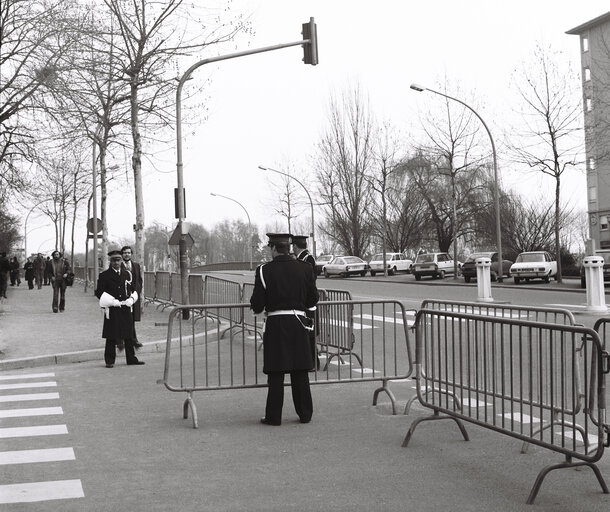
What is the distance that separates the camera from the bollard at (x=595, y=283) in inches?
770

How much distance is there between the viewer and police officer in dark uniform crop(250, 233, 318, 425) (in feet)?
25.4

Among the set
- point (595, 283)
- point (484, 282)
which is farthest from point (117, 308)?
point (484, 282)

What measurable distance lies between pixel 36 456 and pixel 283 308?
7.92ft

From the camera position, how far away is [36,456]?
684cm

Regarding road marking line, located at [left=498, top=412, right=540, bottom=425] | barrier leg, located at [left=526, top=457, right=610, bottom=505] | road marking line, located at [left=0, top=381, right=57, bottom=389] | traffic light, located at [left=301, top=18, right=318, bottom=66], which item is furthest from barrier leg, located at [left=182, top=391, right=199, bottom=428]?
traffic light, located at [left=301, top=18, right=318, bottom=66]

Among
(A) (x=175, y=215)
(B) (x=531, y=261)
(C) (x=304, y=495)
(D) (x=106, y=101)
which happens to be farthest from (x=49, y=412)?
(B) (x=531, y=261)

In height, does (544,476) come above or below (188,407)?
above

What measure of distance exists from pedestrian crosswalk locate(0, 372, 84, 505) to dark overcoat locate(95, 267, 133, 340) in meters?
1.28

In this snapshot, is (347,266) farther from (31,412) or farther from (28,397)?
(31,412)

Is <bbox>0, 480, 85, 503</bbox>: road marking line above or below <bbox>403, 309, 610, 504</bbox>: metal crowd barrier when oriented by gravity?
below

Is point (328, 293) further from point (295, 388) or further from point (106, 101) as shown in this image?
point (106, 101)

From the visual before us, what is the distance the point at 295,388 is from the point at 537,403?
8.66 ft

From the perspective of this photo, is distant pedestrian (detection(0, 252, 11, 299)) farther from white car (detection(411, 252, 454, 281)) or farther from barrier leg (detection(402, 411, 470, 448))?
barrier leg (detection(402, 411, 470, 448))

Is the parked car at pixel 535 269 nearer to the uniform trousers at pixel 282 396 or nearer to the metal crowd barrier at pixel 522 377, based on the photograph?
the uniform trousers at pixel 282 396
